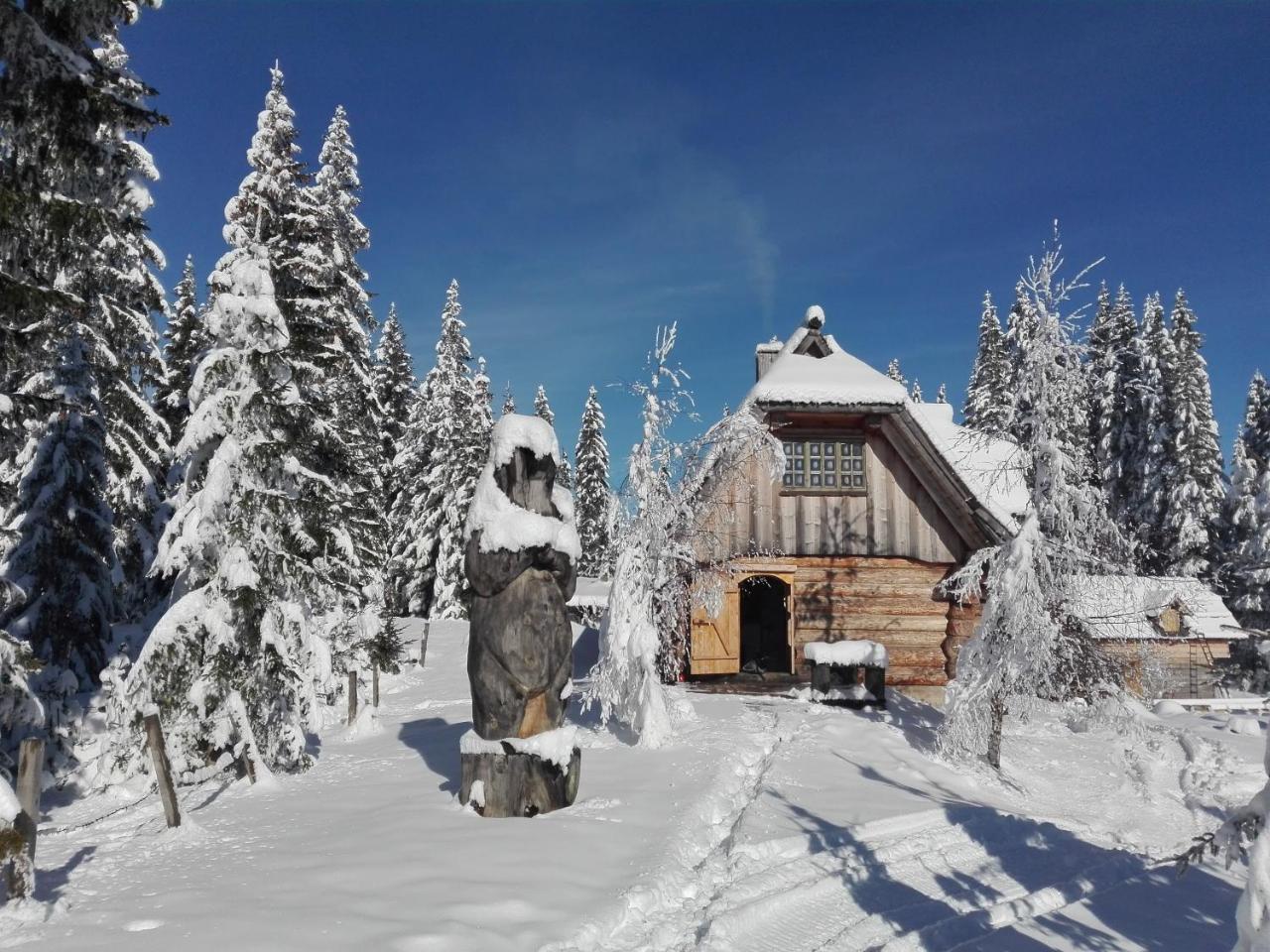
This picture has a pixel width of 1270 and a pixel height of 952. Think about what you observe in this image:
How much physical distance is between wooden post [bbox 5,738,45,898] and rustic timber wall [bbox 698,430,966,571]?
1294 centimetres

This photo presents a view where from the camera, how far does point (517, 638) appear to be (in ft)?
27.2

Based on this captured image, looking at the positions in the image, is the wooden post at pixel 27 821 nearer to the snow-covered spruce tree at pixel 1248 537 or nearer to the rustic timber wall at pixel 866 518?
the rustic timber wall at pixel 866 518

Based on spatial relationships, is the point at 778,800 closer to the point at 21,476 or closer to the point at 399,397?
the point at 21,476

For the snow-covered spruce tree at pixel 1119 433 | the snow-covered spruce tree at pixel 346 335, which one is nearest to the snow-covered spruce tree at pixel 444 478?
the snow-covered spruce tree at pixel 346 335

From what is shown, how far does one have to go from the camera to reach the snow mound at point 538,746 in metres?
8.18

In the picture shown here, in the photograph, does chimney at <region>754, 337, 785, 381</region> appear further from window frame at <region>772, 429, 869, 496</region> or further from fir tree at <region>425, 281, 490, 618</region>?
fir tree at <region>425, 281, 490, 618</region>

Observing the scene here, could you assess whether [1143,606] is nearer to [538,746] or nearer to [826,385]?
[826,385]

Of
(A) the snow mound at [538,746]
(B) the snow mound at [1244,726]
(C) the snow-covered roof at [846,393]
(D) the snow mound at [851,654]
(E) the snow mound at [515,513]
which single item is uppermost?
(C) the snow-covered roof at [846,393]

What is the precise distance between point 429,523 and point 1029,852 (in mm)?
29240

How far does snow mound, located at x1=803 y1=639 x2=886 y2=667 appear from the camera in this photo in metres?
15.3

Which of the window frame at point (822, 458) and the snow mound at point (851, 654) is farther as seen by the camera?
the window frame at point (822, 458)

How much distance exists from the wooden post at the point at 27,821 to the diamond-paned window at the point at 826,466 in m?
13.9

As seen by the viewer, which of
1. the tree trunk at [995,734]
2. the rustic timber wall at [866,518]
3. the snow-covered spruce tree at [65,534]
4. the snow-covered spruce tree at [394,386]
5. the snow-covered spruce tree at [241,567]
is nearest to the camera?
the snow-covered spruce tree at [241,567]

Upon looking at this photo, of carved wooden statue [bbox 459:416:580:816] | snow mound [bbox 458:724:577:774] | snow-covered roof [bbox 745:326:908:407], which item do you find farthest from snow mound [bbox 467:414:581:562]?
snow-covered roof [bbox 745:326:908:407]
